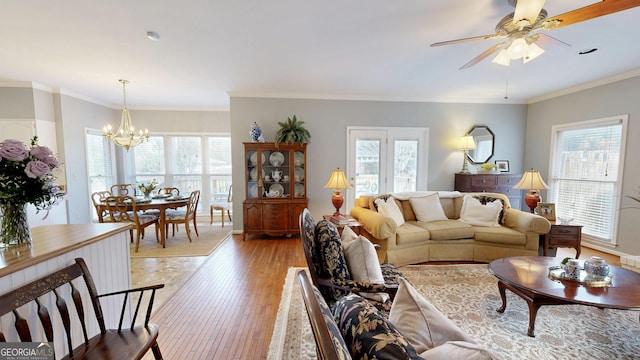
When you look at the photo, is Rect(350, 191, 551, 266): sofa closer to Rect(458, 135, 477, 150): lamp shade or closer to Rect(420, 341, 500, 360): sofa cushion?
Rect(458, 135, 477, 150): lamp shade

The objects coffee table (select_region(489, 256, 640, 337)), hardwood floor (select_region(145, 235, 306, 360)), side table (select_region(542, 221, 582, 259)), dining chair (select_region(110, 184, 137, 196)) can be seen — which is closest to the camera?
coffee table (select_region(489, 256, 640, 337))

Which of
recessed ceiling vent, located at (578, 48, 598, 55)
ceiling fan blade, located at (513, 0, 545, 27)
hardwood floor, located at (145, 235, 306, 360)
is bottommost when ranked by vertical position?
hardwood floor, located at (145, 235, 306, 360)

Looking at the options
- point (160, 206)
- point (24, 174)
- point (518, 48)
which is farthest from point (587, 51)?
point (160, 206)

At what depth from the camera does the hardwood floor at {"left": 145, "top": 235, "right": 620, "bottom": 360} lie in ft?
6.05

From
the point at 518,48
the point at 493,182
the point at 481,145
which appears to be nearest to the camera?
the point at 518,48

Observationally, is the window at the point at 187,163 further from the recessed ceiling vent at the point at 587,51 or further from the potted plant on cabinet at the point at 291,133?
the recessed ceiling vent at the point at 587,51

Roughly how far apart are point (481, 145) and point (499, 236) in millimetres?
2416

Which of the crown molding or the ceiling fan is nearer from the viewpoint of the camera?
the ceiling fan

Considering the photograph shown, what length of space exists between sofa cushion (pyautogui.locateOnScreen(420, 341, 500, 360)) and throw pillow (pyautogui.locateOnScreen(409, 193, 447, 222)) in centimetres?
304

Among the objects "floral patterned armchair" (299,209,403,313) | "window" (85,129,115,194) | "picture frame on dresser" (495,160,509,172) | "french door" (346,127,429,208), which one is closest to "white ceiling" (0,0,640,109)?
"french door" (346,127,429,208)

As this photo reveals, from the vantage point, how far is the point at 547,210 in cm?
336

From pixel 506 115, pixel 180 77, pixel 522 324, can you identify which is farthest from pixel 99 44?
pixel 506 115

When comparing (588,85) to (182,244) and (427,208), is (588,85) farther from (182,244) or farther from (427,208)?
Answer: (182,244)

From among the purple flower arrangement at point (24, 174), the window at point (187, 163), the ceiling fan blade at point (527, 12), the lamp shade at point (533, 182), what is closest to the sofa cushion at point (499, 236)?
the lamp shade at point (533, 182)
